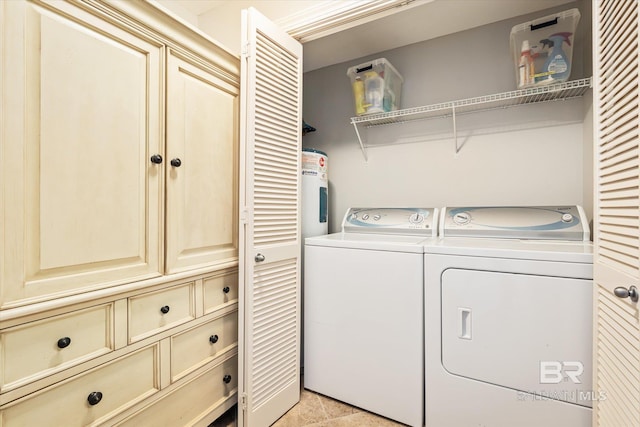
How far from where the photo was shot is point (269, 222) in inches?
→ 60.6

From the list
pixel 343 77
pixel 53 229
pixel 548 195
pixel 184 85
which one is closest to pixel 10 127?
pixel 53 229

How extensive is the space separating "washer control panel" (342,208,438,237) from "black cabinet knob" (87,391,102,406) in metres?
1.55

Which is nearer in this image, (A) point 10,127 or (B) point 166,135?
(A) point 10,127

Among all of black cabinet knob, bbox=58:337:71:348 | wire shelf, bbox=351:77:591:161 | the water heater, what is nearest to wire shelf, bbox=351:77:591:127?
wire shelf, bbox=351:77:591:161

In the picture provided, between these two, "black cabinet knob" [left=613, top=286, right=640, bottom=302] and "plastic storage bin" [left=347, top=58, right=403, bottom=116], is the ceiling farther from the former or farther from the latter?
"black cabinet knob" [left=613, top=286, right=640, bottom=302]

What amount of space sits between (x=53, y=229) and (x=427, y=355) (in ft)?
5.19

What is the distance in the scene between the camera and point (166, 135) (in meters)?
1.25

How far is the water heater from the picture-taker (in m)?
2.04

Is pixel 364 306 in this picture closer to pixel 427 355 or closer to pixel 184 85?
pixel 427 355

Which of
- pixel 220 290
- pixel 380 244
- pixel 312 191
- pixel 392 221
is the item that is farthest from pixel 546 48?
pixel 220 290

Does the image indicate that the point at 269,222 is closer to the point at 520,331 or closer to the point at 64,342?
the point at 64,342

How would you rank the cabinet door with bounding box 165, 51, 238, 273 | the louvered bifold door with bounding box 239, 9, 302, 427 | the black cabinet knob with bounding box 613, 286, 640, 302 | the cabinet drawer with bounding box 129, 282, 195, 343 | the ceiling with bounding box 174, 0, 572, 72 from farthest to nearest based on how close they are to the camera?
the ceiling with bounding box 174, 0, 572, 72
the louvered bifold door with bounding box 239, 9, 302, 427
the cabinet door with bounding box 165, 51, 238, 273
the cabinet drawer with bounding box 129, 282, 195, 343
the black cabinet knob with bounding box 613, 286, 640, 302

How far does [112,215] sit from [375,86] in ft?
5.50

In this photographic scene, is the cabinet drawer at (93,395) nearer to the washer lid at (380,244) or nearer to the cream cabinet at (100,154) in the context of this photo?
the cream cabinet at (100,154)
